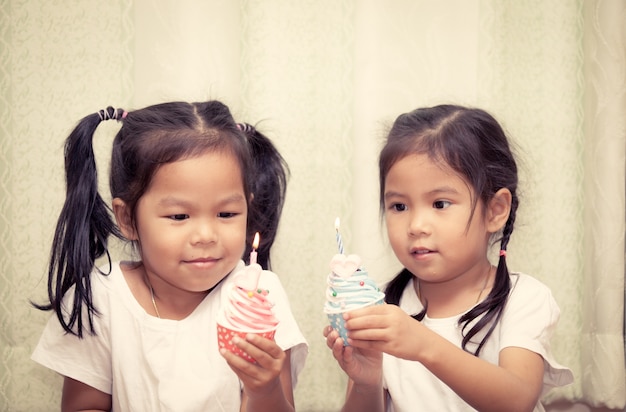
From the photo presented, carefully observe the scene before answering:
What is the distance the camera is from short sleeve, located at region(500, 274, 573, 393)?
1.48 metres

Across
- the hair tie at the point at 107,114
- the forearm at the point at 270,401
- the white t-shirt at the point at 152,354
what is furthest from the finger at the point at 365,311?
the hair tie at the point at 107,114

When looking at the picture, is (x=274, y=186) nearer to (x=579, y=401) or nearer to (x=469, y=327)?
(x=469, y=327)

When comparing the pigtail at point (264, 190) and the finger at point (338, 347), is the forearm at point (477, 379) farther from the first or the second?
the pigtail at point (264, 190)

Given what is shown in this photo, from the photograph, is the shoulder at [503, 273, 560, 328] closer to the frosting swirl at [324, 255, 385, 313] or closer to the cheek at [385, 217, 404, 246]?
the cheek at [385, 217, 404, 246]

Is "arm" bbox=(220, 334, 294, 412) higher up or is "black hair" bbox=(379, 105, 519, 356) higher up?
"black hair" bbox=(379, 105, 519, 356)

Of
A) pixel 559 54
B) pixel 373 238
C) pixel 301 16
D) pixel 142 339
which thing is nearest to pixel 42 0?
pixel 301 16

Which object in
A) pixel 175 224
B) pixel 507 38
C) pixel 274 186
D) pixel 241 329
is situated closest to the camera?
pixel 241 329

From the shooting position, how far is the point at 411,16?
2.04 meters

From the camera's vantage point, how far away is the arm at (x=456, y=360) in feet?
4.06

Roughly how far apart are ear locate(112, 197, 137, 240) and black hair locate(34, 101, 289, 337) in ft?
0.05

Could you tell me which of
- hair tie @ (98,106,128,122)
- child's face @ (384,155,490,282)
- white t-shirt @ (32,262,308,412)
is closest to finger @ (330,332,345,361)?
white t-shirt @ (32,262,308,412)

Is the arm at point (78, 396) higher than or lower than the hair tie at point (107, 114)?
lower

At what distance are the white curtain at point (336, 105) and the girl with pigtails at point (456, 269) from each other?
382mm

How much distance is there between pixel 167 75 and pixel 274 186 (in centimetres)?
53
